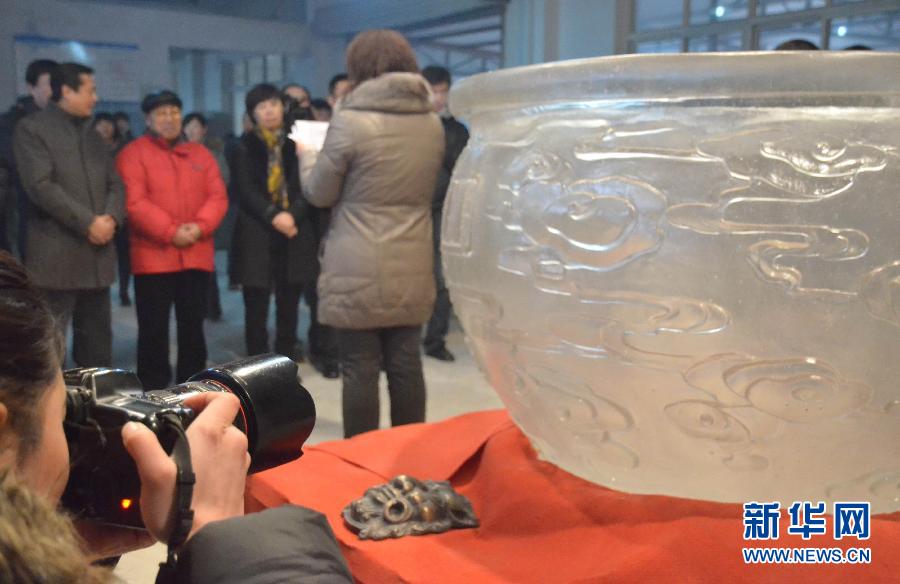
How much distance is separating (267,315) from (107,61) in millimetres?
1375

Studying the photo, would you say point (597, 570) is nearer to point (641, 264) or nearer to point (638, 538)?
point (638, 538)

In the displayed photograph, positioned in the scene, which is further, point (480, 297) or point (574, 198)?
point (480, 297)

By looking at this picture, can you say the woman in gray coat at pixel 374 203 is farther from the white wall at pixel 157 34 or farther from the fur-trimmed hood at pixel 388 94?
the white wall at pixel 157 34

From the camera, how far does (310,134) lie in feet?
6.59

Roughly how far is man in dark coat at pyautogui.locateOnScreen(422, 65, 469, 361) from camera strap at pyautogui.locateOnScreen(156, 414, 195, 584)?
2.01 meters

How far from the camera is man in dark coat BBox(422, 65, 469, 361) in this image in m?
2.97

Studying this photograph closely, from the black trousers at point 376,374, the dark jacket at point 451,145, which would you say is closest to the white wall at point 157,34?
the dark jacket at point 451,145

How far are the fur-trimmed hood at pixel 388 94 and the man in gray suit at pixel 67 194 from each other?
3.23 feet

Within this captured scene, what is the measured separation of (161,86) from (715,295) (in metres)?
3.40

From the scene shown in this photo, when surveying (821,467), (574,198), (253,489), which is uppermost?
(574,198)

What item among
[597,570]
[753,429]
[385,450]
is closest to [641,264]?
[753,429]

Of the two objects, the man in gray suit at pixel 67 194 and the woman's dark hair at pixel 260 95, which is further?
the woman's dark hair at pixel 260 95

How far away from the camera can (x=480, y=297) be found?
3.28 ft

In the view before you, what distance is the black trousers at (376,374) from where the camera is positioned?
189 cm
